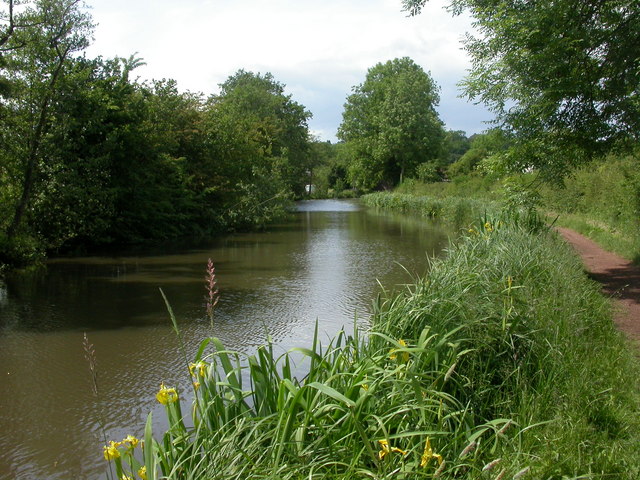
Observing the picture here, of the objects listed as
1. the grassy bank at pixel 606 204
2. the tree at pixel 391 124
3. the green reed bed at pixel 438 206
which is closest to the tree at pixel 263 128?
the tree at pixel 391 124

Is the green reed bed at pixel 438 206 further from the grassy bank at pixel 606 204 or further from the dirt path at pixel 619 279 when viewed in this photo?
the grassy bank at pixel 606 204

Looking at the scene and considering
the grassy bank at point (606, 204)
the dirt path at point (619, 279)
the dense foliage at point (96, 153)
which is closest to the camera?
the dirt path at point (619, 279)

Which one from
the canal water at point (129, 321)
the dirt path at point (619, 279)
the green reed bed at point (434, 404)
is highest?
the green reed bed at point (434, 404)

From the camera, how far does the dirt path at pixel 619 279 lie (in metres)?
6.44

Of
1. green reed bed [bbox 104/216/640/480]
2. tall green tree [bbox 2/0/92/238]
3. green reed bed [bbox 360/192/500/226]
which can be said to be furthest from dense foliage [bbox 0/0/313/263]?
green reed bed [bbox 104/216/640/480]

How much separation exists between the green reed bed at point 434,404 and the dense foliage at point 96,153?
35.5 feet

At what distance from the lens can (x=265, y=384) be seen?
3354mm

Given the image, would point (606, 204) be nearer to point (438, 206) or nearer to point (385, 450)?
point (438, 206)

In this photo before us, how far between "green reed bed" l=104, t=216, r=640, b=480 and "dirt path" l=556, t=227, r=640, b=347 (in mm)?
832

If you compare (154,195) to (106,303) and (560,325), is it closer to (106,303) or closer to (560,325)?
(106,303)

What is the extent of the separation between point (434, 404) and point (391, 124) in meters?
45.4

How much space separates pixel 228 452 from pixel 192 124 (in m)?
21.2

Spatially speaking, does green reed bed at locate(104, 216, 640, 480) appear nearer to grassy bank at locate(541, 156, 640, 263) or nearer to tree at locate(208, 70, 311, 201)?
grassy bank at locate(541, 156, 640, 263)

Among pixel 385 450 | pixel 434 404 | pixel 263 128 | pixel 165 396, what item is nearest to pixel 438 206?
pixel 263 128
